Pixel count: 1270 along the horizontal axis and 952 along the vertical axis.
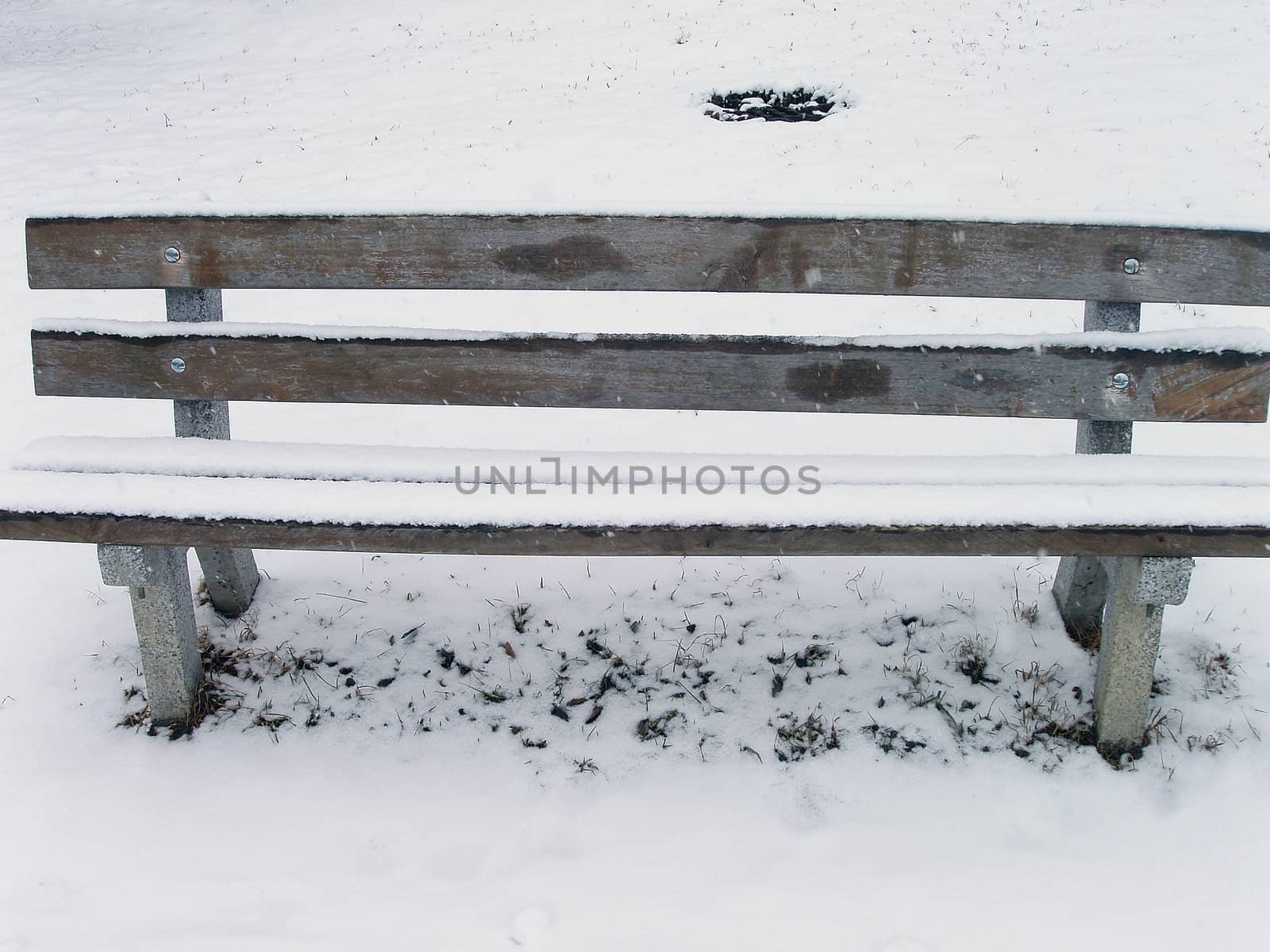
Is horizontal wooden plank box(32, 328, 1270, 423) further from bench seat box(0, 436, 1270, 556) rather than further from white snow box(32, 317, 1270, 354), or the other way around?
bench seat box(0, 436, 1270, 556)

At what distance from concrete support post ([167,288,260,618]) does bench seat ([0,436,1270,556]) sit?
14.1 inches

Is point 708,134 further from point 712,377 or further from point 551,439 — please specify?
point 712,377

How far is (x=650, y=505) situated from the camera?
7.82ft

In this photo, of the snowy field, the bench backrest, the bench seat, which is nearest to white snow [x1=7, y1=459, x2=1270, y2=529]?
the bench seat

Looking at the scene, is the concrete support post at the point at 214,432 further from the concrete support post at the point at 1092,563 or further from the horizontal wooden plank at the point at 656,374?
the concrete support post at the point at 1092,563

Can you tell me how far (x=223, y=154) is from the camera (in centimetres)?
878

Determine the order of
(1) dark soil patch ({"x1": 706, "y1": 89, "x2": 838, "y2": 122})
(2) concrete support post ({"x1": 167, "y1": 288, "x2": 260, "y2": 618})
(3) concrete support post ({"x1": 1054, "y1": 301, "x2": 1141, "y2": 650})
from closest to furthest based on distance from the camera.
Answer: (3) concrete support post ({"x1": 1054, "y1": 301, "x2": 1141, "y2": 650}) → (2) concrete support post ({"x1": 167, "y1": 288, "x2": 260, "y2": 618}) → (1) dark soil patch ({"x1": 706, "y1": 89, "x2": 838, "y2": 122})

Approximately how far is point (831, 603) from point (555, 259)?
142cm

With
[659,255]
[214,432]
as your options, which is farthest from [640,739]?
[214,432]

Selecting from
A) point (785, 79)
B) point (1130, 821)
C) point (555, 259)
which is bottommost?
point (1130, 821)

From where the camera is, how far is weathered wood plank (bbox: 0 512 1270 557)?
2316 mm

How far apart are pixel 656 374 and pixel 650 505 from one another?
54 centimetres

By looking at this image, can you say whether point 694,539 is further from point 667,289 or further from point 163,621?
point 163,621

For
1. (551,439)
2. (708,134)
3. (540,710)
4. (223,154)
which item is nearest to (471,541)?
(540,710)
